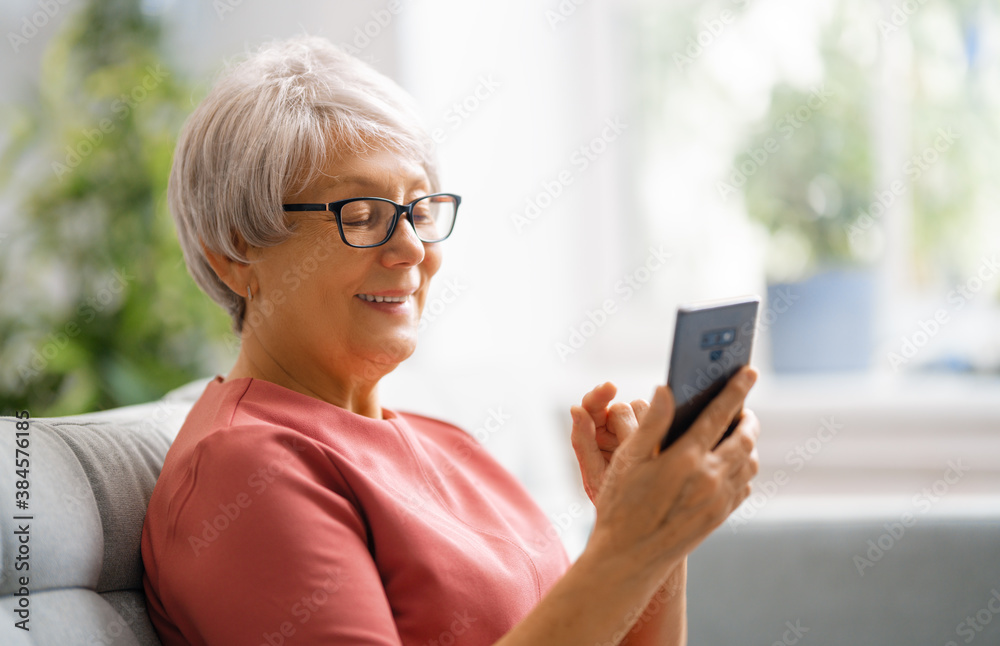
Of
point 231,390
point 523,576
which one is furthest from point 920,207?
point 231,390

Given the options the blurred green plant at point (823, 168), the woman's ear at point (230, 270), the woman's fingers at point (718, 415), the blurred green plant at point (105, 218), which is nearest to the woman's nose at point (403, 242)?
the woman's ear at point (230, 270)

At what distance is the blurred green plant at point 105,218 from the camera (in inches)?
80.8

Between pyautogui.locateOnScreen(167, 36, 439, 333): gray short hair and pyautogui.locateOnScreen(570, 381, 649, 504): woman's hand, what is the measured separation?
0.37 meters

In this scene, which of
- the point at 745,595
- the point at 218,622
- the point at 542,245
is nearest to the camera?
the point at 218,622

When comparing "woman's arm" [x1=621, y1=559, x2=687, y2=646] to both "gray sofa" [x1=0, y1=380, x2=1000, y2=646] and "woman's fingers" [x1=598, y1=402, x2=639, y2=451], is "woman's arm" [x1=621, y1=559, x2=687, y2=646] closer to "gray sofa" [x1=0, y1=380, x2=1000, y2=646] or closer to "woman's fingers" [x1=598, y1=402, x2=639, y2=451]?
"woman's fingers" [x1=598, y1=402, x2=639, y2=451]

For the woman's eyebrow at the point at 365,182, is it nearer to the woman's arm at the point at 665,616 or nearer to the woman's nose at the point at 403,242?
the woman's nose at the point at 403,242

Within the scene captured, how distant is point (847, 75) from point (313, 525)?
2.25 metres

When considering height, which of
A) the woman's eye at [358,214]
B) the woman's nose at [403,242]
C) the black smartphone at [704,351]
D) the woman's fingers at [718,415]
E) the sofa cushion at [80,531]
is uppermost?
the woman's eye at [358,214]

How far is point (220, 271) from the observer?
976mm

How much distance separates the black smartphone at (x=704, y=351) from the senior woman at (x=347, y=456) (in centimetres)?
1

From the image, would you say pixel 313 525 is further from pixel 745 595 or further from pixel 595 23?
pixel 595 23

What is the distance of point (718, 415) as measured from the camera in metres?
0.67

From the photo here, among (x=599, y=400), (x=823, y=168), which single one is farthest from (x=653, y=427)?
(x=823, y=168)

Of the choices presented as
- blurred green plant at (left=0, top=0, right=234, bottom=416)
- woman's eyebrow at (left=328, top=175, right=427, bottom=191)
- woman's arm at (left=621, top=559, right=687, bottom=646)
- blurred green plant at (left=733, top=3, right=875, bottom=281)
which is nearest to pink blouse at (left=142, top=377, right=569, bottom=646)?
woman's arm at (left=621, top=559, right=687, bottom=646)
